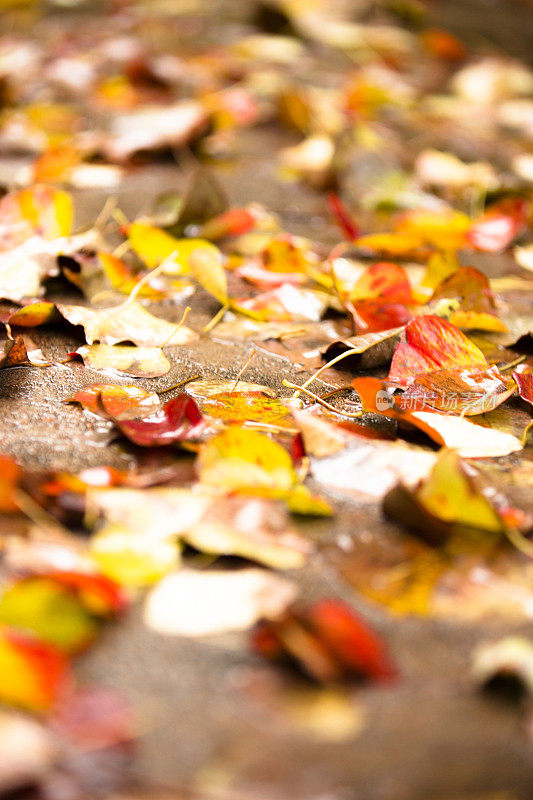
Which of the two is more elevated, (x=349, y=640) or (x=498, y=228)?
(x=349, y=640)

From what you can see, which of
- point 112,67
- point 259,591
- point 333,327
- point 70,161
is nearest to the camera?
point 259,591

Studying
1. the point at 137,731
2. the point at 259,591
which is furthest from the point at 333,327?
the point at 137,731

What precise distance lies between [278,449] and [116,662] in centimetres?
22

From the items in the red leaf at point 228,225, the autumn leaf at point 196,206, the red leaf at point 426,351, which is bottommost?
the red leaf at point 228,225

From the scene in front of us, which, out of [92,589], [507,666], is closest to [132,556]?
[92,589]

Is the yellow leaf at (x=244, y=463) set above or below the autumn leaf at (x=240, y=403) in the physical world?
above

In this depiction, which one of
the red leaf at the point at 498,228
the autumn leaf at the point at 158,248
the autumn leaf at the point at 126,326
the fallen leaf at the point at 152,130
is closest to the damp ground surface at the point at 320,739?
the autumn leaf at the point at 126,326

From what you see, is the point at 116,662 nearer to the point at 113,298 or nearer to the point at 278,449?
the point at 278,449

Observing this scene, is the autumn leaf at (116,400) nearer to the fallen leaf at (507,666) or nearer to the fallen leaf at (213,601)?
the fallen leaf at (213,601)

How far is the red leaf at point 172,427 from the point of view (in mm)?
669

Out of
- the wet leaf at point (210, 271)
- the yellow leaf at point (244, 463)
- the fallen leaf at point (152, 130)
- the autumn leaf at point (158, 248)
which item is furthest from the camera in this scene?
the fallen leaf at point (152, 130)

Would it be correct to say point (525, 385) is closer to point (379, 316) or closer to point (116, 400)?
point (379, 316)

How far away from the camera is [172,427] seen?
68 cm

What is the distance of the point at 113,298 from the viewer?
98 cm
